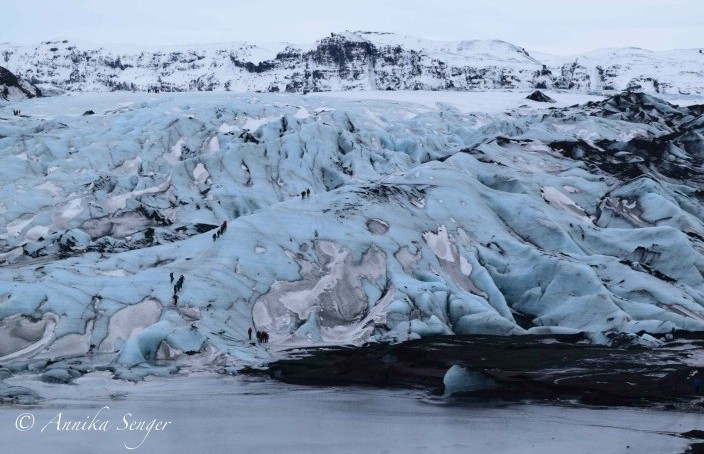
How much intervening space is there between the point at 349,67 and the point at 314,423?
270 feet

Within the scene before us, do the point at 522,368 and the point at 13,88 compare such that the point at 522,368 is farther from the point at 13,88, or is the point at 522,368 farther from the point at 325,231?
the point at 13,88

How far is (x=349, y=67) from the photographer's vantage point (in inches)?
3718

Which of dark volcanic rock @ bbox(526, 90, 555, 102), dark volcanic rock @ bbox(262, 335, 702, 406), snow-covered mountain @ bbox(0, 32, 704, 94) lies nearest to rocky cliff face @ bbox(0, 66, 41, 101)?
snow-covered mountain @ bbox(0, 32, 704, 94)

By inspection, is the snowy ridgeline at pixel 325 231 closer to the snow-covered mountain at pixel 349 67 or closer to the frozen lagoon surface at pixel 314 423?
the frozen lagoon surface at pixel 314 423

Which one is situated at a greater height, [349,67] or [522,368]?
[349,67]

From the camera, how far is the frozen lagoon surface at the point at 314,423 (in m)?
14.0

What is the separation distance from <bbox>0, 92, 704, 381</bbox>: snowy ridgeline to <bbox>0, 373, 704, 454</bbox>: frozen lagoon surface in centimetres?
289

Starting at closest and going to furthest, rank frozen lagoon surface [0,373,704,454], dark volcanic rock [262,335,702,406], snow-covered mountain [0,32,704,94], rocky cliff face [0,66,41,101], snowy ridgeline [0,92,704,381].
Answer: frozen lagoon surface [0,373,704,454] → dark volcanic rock [262,335,702,406] → snowy ridgeline [0,92,704,381] → rocky cliff face [0,66,41,101] → snow-covered mountain [0,32,704,94]

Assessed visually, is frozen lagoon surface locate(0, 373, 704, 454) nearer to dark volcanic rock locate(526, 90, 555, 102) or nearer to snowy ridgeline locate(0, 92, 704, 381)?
snowy ridgeline locate(0, 92, 704, 381)

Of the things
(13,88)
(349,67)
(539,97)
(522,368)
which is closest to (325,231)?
(522,368)

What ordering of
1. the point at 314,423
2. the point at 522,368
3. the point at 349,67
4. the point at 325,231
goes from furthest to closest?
the point at 349,67 → the point at 325,231 → the point at 522,368 → the point at 314,423

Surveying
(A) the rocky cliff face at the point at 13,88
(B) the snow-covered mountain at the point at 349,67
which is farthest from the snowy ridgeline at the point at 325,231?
(B) the snow-covered mountain at the point at 349,67

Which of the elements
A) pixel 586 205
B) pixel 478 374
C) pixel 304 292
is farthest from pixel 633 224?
pixel 478 374

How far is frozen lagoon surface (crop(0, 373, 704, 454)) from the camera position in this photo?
1396 cm
